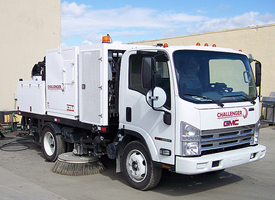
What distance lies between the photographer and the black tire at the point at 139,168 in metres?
5.41

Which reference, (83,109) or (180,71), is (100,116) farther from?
(180,71)

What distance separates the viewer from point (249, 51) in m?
13.9

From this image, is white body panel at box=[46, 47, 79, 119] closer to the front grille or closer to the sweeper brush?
the sweeper brush

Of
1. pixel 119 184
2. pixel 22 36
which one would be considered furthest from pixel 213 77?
pixel 22 36

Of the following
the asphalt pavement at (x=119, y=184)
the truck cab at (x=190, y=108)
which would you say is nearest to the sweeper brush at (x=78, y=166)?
the asphalt pavement at (x=119, y=184)

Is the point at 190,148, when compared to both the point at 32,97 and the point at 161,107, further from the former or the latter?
the point at 32,97

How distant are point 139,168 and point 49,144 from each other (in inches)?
137

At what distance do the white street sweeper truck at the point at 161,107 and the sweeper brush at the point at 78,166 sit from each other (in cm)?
23

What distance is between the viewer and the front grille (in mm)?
5000

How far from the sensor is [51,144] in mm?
8141

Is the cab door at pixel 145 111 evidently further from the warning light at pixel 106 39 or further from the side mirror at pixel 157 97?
the warning light at pixel 106 39

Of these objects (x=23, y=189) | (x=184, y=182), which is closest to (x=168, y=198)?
(x=184, y=182)

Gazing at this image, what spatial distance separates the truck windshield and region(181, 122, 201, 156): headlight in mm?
442

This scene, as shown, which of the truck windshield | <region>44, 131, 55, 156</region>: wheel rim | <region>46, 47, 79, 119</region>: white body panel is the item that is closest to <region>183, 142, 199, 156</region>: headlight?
the truck windshield
